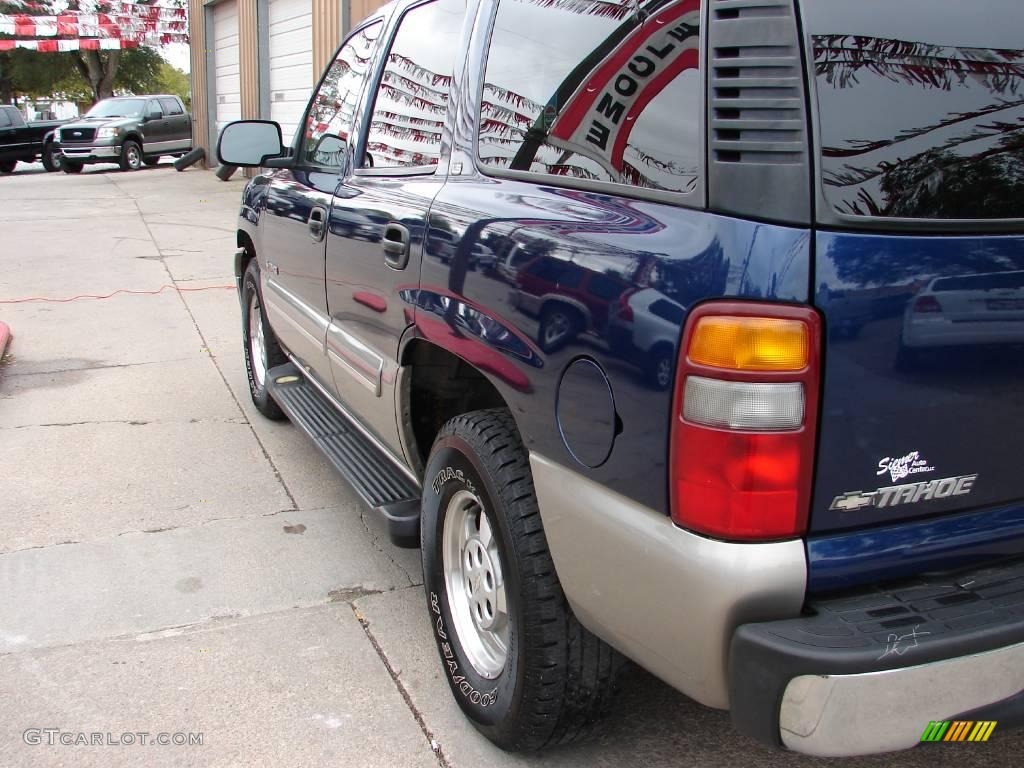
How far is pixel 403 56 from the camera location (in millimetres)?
3459

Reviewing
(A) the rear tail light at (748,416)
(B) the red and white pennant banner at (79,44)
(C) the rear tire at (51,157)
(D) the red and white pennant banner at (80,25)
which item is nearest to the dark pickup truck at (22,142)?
(C) the rear tire at (51,157)

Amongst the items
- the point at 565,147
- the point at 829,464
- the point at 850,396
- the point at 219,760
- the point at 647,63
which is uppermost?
the point at 647,63

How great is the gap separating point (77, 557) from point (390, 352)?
1719mm

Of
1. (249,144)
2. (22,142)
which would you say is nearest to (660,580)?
(249,144)

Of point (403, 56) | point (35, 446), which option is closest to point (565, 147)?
point (403, 56)

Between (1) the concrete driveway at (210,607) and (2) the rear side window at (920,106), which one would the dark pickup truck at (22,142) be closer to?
(1) the concrete driveway at (210,607)

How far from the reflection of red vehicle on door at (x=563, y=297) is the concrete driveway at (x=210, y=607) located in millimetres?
1248

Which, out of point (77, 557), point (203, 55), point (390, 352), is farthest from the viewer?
point (203, 55)

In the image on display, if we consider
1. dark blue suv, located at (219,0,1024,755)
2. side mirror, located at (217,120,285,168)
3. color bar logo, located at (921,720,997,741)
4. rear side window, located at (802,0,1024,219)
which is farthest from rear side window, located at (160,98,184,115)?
color bar logo, located at (921,720,997,741)

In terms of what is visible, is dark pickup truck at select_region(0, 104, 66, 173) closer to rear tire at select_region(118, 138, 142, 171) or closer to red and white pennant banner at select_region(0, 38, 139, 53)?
rear tire at select_region(118, 138, 142, 171)

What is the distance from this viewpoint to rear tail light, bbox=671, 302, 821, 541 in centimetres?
172

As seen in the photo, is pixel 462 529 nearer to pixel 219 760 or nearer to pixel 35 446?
pixel 219 760

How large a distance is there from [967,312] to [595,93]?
3.19ft

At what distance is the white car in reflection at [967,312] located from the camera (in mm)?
1759
